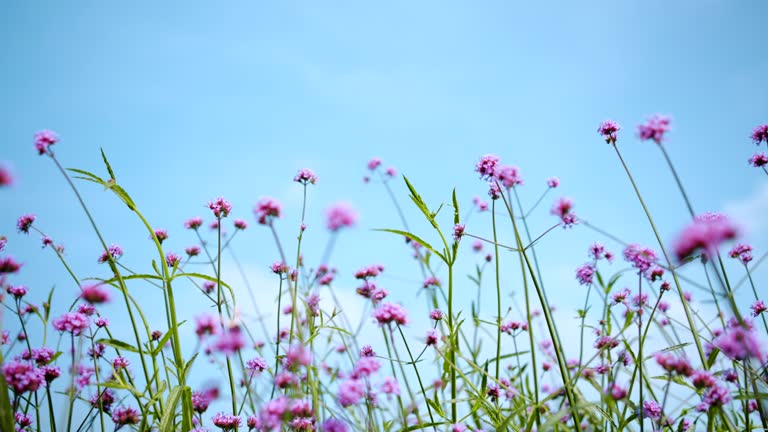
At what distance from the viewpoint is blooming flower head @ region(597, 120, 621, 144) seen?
2.96 metres

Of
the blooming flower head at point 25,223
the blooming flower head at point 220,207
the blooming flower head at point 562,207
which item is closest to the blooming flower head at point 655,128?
the blooming flower head at point 562,207

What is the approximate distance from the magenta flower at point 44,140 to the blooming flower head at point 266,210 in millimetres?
1275

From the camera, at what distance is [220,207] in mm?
3117

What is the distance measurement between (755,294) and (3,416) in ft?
15.3

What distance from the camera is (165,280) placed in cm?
248

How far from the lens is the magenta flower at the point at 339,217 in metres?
1.73

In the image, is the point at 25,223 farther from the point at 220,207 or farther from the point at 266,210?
the point at 266,210

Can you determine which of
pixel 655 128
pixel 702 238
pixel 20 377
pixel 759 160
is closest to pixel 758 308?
pixel 759 160

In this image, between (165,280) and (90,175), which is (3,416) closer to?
(165,280)

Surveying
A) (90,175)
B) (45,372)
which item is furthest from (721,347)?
(45,372)

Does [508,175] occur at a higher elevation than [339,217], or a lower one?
higher

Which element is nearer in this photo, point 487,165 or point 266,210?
point 266,210

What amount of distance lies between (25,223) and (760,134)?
5595 millimetres

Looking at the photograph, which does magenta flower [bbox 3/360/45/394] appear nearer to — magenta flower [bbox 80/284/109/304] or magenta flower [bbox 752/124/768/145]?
magenta flower [bbox 80/284/109/304]
